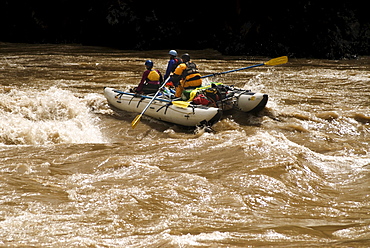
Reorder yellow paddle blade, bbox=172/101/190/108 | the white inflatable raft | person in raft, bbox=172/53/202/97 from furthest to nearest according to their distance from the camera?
person in raft, bbox=172/53/202/97, yellow paddle blade, bbox=172/101/190/108, the white inflatable raft

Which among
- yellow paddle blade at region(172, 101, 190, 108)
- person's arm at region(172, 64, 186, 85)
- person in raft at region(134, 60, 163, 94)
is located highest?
person's arm at region(172, 64, 186, 85)

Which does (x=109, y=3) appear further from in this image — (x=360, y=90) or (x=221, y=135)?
(x=221, y=135)

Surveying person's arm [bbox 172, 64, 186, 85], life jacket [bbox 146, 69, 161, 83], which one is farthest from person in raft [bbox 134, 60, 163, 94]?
person's arm [bbox 172, 64, 186, 85]

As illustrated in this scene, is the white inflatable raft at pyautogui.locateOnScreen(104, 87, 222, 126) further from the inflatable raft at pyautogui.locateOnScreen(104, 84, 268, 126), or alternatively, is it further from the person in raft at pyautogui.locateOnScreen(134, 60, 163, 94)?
the person in raft at pyautogui.locateOnScreen(134, 60, 163, 94)

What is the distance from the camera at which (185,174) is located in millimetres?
5457

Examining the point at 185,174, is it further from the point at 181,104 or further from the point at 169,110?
the point at 169,110

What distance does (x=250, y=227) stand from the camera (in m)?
3.92

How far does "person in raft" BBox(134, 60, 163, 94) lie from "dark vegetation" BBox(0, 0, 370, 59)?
1073 cm

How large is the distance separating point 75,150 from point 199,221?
3253 mm

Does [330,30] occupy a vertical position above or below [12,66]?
above

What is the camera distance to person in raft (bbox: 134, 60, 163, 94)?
884 cm

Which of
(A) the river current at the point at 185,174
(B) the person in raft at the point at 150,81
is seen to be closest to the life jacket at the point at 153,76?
(B) the person in raft at the point at 150,81

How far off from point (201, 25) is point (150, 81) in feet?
47.7

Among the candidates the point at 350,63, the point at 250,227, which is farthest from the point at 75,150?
the point at 350,63
